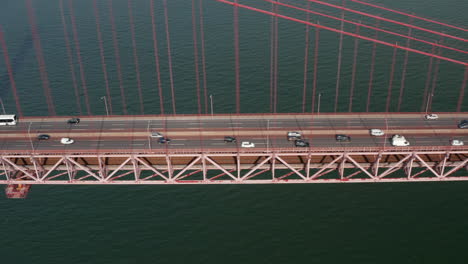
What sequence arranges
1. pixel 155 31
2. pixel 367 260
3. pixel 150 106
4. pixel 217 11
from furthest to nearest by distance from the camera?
1. pixel 217 11
2. pixel 155 31
3. pixel 150 106
4. pixel 367 260

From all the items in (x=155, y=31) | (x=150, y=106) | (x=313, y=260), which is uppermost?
(x=155, y=31)

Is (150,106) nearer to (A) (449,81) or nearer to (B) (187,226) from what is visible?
(B) (187,226)

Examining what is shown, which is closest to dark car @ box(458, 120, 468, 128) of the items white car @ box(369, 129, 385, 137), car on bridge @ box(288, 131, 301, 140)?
white car @ box(369, 129, 385, 137)

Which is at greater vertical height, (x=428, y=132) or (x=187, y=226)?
(x=428, y=132)

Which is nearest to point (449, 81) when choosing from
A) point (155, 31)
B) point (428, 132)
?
point (428, 132)

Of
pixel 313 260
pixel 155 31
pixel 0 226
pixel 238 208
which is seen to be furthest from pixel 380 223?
pixel 155 31

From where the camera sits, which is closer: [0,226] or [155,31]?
[0,226]

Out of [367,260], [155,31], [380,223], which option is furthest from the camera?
[155,31]

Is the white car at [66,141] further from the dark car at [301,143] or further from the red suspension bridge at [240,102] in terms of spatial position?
the dark car at [301,143]
